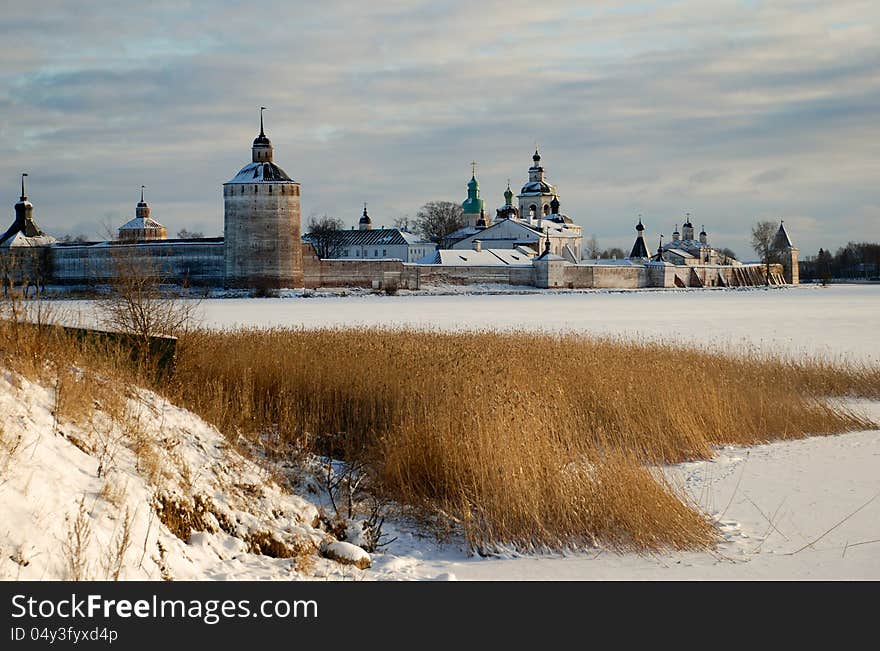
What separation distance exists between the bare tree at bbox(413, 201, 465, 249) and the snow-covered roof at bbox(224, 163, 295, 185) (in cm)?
3413

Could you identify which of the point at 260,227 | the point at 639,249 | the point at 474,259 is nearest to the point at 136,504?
the point at 260,227

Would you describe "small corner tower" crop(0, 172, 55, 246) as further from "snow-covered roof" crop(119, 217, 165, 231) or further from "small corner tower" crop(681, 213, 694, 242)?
"small corner tower" crop(681, 213, 694, 242)

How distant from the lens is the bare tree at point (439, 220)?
248 feet

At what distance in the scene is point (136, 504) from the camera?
375 centimetres

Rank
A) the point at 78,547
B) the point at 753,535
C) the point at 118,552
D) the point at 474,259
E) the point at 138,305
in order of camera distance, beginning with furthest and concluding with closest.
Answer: the point at 474,259, the point at 138,305, the point at 753,535, the point at 118,552, the point at 78,547

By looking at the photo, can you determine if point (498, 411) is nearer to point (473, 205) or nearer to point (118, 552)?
point (118, 552)

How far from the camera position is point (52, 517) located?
10.9ft

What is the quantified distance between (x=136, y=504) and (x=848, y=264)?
101 m

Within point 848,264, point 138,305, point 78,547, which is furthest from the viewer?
point 848,264

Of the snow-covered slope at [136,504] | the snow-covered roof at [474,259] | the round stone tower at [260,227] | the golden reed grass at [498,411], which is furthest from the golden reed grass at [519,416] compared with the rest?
the snow-covered roof at [474,259]
